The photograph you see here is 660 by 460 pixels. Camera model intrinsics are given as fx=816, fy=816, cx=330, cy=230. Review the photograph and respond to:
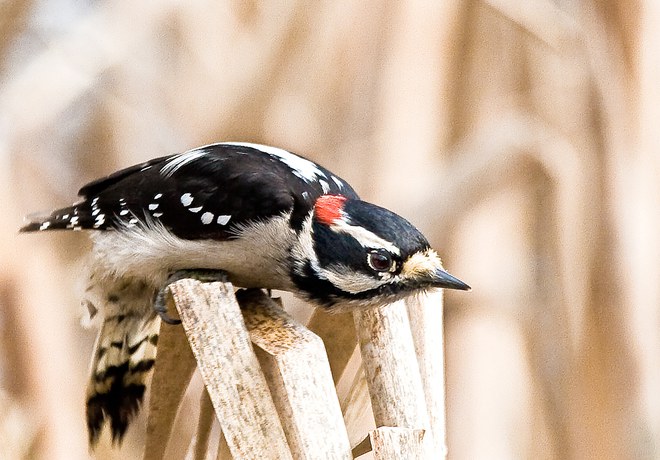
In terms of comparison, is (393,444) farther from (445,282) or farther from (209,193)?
(209,193)

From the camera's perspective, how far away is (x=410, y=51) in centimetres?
150

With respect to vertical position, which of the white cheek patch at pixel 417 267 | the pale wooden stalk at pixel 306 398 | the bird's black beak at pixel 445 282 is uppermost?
the white cheek patch at pixel 417 267

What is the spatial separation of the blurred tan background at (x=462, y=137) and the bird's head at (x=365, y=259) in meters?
0.47

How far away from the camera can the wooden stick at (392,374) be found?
0.87 meters

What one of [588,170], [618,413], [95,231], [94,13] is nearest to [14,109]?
[94,13]

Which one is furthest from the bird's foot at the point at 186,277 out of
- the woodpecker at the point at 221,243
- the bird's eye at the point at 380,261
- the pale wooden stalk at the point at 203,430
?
the bird's eye at the point at 380,261

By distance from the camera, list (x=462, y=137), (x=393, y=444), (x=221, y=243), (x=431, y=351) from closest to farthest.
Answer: (x=393, y=444) → (x=431, y=351) → (x=221, y=243) → (x=462, y=137)

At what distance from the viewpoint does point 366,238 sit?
0.97 meters

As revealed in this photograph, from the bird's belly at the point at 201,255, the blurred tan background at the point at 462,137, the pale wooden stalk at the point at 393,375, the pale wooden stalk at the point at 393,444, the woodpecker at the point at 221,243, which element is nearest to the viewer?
the pale wooden stalk at the point at 393,444

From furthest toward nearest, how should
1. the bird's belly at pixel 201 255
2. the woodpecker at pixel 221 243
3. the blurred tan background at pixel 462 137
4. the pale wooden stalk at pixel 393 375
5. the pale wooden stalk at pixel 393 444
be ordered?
the blurred tan background at pixel 462 137, the bird's belly at pixel 201 255, the woodpecker at pixel 221 243, the pale wooden stalk at pixel 393 375, the pale wooden stalk at pixel 393 444

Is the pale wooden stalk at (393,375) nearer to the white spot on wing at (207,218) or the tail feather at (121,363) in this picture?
the white spot on wing at (207,218)

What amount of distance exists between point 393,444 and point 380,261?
Answer: 273 millimetres

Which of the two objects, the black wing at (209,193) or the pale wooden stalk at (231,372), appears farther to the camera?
the black wing at (209,193)

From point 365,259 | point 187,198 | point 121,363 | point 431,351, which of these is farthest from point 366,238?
point 121,363
